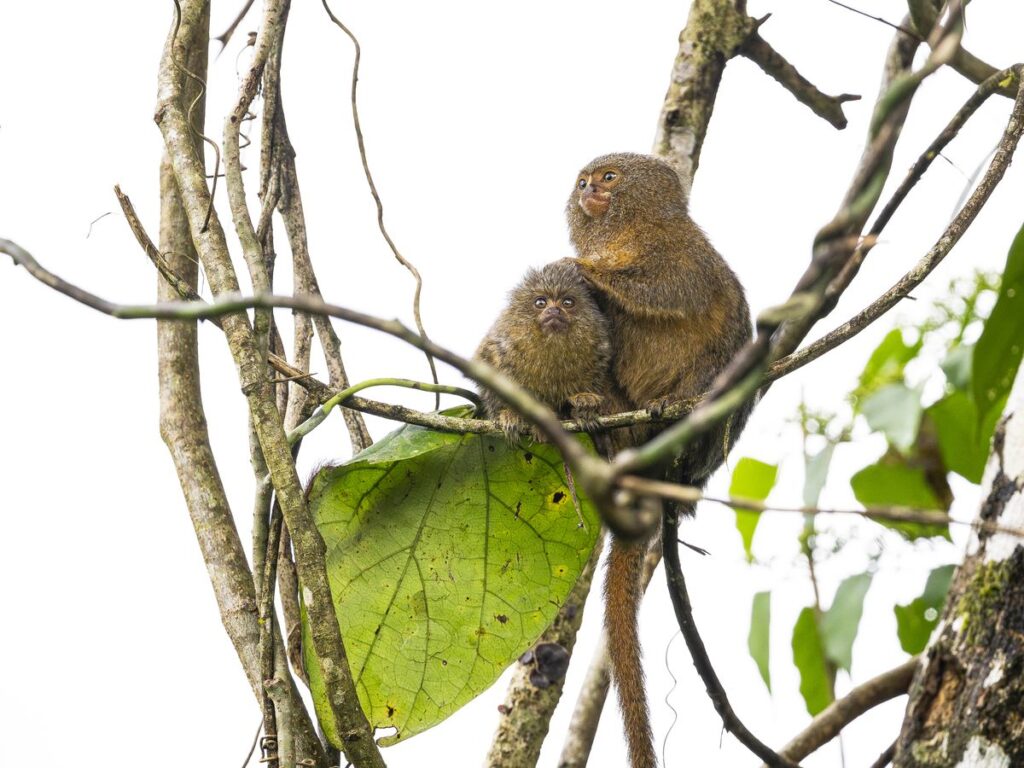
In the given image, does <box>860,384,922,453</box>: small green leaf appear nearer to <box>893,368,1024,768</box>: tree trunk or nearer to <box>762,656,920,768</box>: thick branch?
<box>893,368,1024,768</box>: tree trunk

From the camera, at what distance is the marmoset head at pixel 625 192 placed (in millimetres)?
3303

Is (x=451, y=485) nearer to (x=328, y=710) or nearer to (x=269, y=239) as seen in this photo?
(x=328, y=710)

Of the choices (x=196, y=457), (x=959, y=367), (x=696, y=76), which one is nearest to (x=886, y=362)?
(x=959, y=367)

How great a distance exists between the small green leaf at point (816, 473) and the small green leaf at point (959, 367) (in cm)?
25

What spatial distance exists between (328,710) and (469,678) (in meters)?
0.34

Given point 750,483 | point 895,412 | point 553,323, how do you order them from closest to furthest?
point 895,412
point 750,483
point 553,323

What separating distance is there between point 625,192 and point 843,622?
1.74m

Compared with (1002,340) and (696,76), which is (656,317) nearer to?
(696,76)

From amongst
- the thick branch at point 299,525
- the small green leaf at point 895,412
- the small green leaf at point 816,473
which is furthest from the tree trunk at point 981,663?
the thick branch at point 299,525

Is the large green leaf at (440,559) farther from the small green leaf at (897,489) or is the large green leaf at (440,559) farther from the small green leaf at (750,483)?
the small green leaf at (897,489)

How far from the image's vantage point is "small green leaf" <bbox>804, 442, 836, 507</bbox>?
1930 millimetres

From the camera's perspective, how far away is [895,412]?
187cm

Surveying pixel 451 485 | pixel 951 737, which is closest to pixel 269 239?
pixel 451 485

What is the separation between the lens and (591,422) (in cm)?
253
